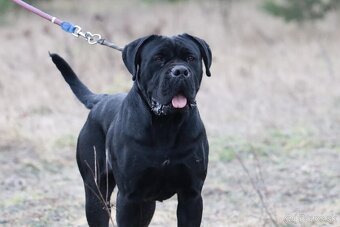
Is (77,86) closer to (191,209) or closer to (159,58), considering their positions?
(159,58)

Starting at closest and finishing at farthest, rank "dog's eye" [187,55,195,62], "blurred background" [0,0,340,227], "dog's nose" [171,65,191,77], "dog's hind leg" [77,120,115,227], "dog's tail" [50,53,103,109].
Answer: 1. "dog's nose" [171,65,191,77]
2. "dog's eye" [187,55,195,62]
3. "dog's hind leg" [77,120,115,227]
4. "dog's tail" [50,53,103,109]
5. "blurred background" [0,0,340,227]

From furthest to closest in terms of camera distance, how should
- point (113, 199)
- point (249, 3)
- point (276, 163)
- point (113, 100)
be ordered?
point (249, 3) < point (276, 163) < point (113, 199) < point (113, 100)

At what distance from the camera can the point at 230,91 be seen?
525 inches

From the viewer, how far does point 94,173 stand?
5648mm

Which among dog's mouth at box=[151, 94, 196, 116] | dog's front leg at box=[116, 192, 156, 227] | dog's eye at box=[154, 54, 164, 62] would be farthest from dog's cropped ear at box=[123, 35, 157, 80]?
dog's front leg at box=[116, 192, 156, 227]

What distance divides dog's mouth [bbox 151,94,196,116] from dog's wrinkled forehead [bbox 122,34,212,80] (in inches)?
10.2

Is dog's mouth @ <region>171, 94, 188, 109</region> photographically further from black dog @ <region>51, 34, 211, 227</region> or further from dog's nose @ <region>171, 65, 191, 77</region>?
dog's nose @ <region>171, 65, 191, 77</region>

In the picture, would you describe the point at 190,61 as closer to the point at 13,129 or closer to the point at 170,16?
the point at 13,129

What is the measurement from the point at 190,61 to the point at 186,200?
834mm

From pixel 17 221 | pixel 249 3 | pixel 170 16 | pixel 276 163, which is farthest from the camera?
pixel 249 3

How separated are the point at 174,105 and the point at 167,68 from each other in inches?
8.4

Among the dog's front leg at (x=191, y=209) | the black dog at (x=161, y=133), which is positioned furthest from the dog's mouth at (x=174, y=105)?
the dog's front leg at (x=191, y=209)

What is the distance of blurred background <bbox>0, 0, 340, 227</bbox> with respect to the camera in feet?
24.6

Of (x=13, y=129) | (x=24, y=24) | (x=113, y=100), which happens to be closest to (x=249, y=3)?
(x=24, y=24)
